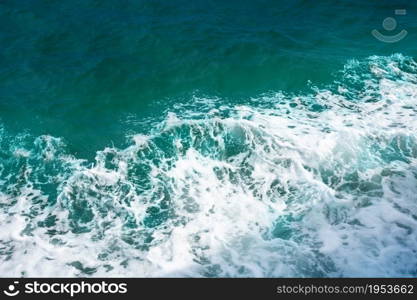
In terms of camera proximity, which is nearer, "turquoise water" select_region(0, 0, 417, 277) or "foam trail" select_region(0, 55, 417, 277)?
"foam trail" select_region(0, 55, 417, 277)

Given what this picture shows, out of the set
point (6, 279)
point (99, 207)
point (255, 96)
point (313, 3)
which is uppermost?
point (313, 3)

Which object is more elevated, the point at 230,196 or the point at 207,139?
the point at 207,139

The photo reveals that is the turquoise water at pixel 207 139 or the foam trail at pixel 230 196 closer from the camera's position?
the foam trail at pixel 230 196

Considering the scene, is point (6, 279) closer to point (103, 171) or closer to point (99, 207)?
point (99, 207)

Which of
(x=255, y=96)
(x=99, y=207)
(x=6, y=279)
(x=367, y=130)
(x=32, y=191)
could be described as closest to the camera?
(x=6, y=279)

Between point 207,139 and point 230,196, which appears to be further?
point 207,139

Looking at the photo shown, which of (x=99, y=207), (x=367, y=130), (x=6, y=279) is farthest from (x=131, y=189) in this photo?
(x=367, y=130)

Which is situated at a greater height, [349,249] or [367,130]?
[367,130]

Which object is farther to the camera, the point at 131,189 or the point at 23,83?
the point at 23,83
